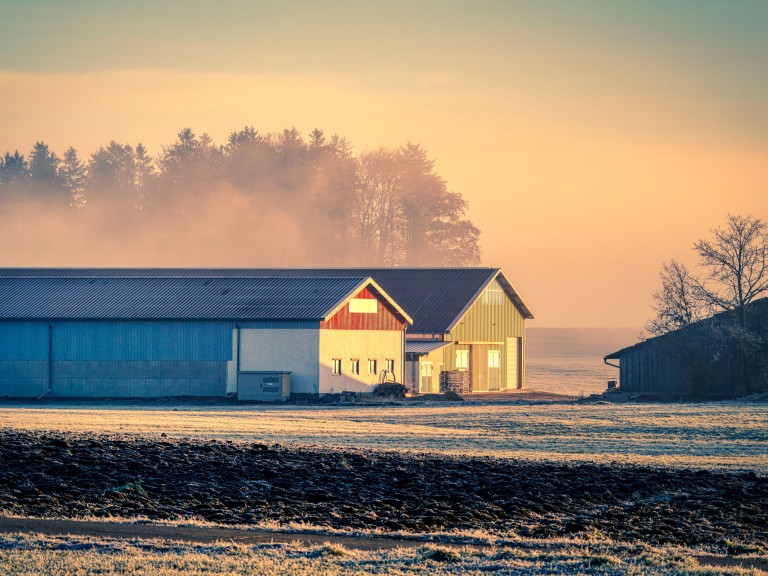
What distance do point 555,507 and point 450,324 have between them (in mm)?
51189

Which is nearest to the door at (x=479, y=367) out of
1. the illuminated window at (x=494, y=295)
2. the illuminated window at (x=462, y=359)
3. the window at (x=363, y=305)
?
the illuminated window at (x=462, y=359)

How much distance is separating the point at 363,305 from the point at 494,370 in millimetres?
14440

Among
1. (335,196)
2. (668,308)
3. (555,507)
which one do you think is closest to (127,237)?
(335,196)

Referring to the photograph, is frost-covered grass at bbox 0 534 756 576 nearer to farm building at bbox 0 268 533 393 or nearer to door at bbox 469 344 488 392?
farm building at bbox 0 268 533 393

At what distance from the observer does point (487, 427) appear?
47156mm

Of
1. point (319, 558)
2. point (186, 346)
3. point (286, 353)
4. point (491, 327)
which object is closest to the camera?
point (319, 558)

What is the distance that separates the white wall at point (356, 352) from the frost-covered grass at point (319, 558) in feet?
150

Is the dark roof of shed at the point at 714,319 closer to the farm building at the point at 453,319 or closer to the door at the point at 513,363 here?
the farm building at the point at 453,319

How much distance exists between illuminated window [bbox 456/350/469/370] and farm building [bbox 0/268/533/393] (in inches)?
2.4

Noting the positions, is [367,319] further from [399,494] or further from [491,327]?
[399,494]

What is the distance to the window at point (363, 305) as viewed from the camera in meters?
68.6

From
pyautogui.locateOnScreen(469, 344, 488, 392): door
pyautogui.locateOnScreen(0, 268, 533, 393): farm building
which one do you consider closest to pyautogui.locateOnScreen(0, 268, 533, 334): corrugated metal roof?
pyautogui.locateOnScreen(0, 268, 533, 393): farm building

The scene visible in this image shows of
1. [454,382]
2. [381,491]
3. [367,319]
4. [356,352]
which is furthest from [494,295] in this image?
[381,491]

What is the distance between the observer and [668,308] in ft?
230
